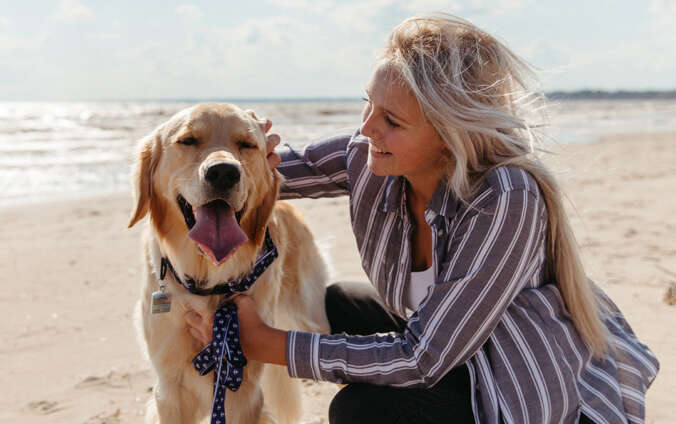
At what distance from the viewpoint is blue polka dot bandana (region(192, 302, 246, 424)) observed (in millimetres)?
2121

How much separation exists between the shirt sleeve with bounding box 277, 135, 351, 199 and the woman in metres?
0.48

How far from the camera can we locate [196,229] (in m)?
2.13

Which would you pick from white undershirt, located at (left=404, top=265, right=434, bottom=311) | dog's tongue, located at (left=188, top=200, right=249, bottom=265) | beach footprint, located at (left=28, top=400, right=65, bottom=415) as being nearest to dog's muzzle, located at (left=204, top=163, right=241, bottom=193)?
dog's tongue, located at (left=188, top=200, right=249, bottom=265)

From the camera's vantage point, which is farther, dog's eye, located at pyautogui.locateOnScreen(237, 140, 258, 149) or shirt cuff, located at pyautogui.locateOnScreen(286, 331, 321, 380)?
dog's eye, located at pyautogui.locateOnScreen(237, 140, 258, 149)

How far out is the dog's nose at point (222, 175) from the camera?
207 centimetres

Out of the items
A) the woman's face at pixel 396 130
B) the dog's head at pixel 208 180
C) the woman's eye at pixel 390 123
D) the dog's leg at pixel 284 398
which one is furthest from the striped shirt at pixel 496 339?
→ the dog's leg at pixel 284 398

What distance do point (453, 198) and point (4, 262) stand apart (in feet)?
14.6

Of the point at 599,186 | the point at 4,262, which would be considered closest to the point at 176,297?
the point at 4,262

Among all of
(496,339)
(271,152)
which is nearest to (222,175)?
(271,152)

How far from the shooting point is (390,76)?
2.02 m

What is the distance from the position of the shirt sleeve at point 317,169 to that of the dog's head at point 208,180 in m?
0.23

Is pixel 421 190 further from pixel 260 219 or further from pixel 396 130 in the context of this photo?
pixel 260 219

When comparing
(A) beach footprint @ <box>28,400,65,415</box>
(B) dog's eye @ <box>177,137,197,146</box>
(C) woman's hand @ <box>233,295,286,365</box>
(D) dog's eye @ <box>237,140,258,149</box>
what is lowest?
(A) beach footprint @ <box>28,400,65,415</box>

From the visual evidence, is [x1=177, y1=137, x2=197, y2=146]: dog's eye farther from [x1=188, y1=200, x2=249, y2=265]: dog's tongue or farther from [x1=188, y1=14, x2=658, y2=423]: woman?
[x1=188, y1=14, x2=658, y2=423]: woman
